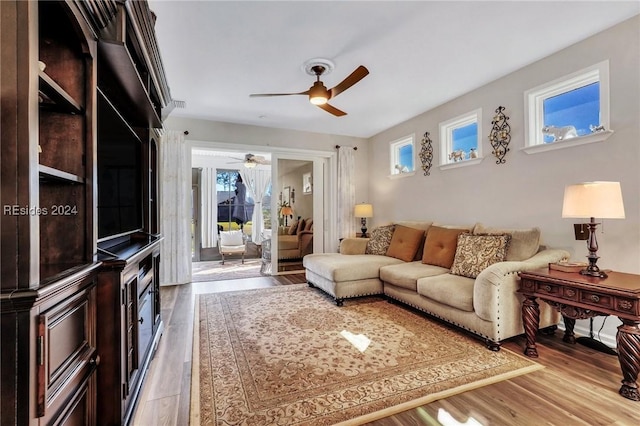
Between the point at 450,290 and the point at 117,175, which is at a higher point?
the point at 117,175

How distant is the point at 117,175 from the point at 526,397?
292cm

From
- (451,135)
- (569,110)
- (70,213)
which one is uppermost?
(451,135)

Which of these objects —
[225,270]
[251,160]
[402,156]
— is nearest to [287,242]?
[225,270]

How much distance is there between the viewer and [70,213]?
4.25 feet

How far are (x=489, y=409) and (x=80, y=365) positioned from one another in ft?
6.71

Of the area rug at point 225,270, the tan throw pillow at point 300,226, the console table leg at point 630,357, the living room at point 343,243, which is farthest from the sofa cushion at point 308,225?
the console table leg at point 630,357

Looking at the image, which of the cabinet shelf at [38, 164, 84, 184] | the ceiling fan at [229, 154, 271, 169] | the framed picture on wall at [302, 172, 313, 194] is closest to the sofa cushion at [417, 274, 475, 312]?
the cabinet shelf at [38, 164, 84, 184]

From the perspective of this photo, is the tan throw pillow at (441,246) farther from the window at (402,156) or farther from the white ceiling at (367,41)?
the white ceiling at (367,41)

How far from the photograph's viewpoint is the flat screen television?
5.31 feet

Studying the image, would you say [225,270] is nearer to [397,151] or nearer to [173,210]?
[173,210]

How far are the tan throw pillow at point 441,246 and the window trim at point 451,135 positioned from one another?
3.17 ft

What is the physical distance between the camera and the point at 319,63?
305cm

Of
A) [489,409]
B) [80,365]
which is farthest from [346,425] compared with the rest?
[80,365]

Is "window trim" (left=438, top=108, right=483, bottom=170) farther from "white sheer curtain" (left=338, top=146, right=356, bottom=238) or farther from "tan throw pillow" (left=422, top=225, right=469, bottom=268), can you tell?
"white sheer curtain" (left=338, top=146, right=356, bottom=238)
